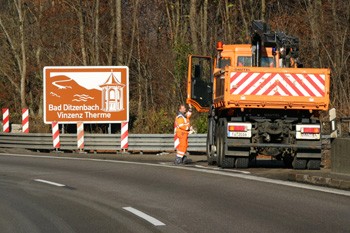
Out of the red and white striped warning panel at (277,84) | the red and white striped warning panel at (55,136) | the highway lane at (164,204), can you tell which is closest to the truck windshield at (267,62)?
the red and white striped warning panel at (277,84)

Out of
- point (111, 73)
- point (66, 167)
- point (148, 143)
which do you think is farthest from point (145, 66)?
point (66, 167)

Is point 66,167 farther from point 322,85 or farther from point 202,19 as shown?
point 202,19

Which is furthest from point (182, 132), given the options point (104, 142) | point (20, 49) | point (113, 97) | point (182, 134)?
point (20, 49)

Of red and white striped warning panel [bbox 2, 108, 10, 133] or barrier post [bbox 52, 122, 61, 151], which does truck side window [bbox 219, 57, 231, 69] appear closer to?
barrier post [bbox 52, 122, 61, 151]

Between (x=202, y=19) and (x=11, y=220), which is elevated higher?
(x=202, y=19)

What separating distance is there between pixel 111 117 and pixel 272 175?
50.9 feet

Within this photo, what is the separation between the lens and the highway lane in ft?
26.0

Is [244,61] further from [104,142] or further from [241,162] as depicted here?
[104,142]

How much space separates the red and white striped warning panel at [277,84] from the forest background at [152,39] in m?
7.92

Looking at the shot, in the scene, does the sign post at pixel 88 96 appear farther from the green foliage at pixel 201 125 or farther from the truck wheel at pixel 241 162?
the truck wheel at pixel 241 162

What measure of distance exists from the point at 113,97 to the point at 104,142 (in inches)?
156

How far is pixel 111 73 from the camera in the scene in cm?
2914

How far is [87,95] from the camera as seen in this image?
95.8 ft

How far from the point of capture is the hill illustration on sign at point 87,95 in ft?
95.1
